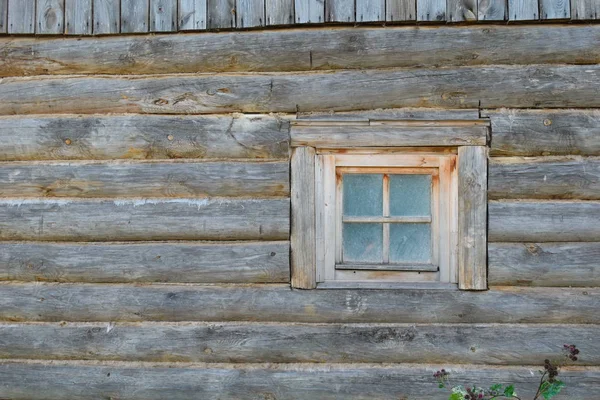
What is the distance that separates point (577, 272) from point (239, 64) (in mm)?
2434

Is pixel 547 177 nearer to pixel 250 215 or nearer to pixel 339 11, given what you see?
pixel 339 11

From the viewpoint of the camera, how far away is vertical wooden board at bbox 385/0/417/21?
3281 mm

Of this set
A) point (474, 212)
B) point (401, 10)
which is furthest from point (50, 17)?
point (474, 212)

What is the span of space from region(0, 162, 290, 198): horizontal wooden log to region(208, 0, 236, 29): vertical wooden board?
34.2 inches

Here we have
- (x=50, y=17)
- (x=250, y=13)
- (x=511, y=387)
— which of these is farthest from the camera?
(x=50, y=17)

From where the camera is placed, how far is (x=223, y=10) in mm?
3367

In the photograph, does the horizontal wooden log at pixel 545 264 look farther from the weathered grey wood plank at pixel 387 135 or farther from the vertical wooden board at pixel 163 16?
the vertical wooden board at pixel 163 16

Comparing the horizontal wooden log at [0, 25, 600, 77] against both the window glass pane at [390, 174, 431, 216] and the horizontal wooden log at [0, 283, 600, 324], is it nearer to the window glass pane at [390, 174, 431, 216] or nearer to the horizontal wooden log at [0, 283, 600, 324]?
→ the window glass pane at [390, 174, 431, 216]

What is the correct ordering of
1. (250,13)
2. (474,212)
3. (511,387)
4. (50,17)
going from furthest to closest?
(50,17)
(250,13)
(474,212)
(511,387)

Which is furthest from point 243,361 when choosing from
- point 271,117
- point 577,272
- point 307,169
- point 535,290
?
point 577,272

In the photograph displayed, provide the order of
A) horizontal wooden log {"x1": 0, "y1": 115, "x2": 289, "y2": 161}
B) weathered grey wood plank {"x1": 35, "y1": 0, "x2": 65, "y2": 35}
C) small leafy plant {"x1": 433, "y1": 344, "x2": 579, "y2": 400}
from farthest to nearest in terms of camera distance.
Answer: weathered grey wood plank {"x1": 35, "y1": 0, "x2": 65, "y2": 35}, horizontal wooden log {"x1": 0, "y1": 115, "x2": 289, "y2": 161}, small leafy plant {"x1": 433, "y1": 344, "x2": 579, "y2": 400}

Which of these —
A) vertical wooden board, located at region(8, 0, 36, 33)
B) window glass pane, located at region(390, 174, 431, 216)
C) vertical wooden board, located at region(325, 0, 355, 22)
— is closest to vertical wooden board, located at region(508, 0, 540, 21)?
vertical wooden board, located at region(325, 0, 355, 22)

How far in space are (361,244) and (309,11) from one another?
1501 millimetres

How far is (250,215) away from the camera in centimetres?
334
